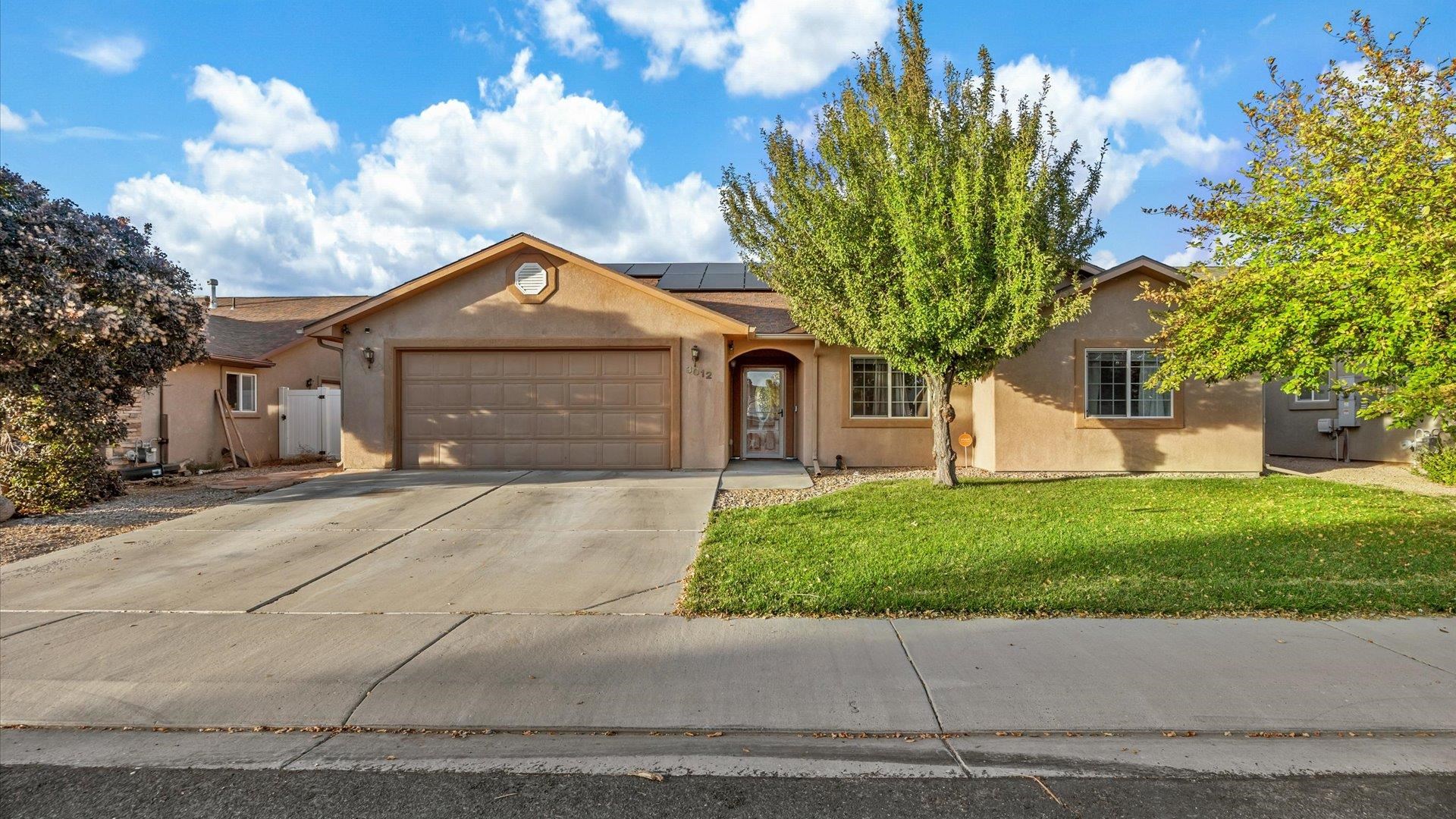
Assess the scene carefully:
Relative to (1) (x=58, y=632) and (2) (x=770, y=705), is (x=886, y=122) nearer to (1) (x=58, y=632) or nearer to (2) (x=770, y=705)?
(2) (x=770, y=705)

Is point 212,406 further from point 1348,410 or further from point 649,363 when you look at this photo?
point 1348,410

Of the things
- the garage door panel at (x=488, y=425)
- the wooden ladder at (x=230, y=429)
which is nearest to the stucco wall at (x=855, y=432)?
the garage door panel at (x=488, y=425)

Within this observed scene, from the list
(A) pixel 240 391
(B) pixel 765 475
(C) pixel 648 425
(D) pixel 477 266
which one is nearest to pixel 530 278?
(D) pixel 477 266

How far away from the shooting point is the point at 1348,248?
679 centimetres

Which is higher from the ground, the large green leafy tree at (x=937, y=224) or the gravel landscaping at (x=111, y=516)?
the large green leafy tree at (x=937, y=224)

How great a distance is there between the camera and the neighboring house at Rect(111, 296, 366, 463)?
13.4 metres

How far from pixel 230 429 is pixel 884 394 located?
13.3 metres

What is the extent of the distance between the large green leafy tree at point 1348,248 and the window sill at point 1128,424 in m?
4.17

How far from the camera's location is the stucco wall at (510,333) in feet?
43.3

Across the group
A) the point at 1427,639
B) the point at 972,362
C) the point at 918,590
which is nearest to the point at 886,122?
the point at 972,362

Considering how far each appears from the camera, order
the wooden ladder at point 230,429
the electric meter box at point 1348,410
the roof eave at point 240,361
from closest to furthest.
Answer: the roof eave at point 240,361 → the wooden ladder at point 230,429 → the electric meter box at point 1348,410

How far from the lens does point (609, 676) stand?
166 inches

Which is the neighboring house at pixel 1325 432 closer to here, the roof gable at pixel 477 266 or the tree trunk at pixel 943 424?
the tree trunk at pixel 943 424

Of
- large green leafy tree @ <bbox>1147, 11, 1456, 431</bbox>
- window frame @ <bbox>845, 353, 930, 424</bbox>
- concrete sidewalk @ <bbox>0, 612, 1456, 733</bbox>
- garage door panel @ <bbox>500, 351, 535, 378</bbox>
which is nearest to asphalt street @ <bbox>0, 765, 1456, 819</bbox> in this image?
concrete sidewalk @ <bbox>0, 612, 1456, 733</bbox>
